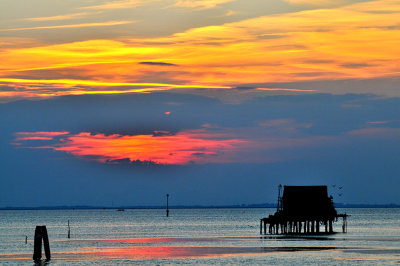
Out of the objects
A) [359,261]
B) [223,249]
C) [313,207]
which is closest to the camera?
[359,261]

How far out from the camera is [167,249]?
7944 cm

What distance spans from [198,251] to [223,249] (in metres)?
3.35

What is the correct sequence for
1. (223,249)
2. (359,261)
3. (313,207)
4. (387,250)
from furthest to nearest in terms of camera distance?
1. (313,207)
2. (223,249)
3. (387,250)
4. (359,261)

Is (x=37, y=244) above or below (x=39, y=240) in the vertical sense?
below

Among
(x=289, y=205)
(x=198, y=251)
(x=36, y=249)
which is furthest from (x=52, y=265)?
(x=289, y=205)

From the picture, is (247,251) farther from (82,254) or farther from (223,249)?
(82,254)

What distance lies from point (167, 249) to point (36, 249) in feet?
58.1

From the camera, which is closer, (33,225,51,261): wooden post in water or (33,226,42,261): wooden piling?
(33,225,51,261): wooden post in water

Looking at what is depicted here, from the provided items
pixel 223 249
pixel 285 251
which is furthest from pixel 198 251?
pixel 285 251

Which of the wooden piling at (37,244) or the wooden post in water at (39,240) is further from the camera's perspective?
the wooden piling at (37,244)

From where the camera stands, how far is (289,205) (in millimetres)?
106375

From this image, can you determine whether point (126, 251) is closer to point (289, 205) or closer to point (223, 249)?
point (223, 249)

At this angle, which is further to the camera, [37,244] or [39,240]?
[37,244]

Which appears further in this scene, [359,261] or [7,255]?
[7,255]
